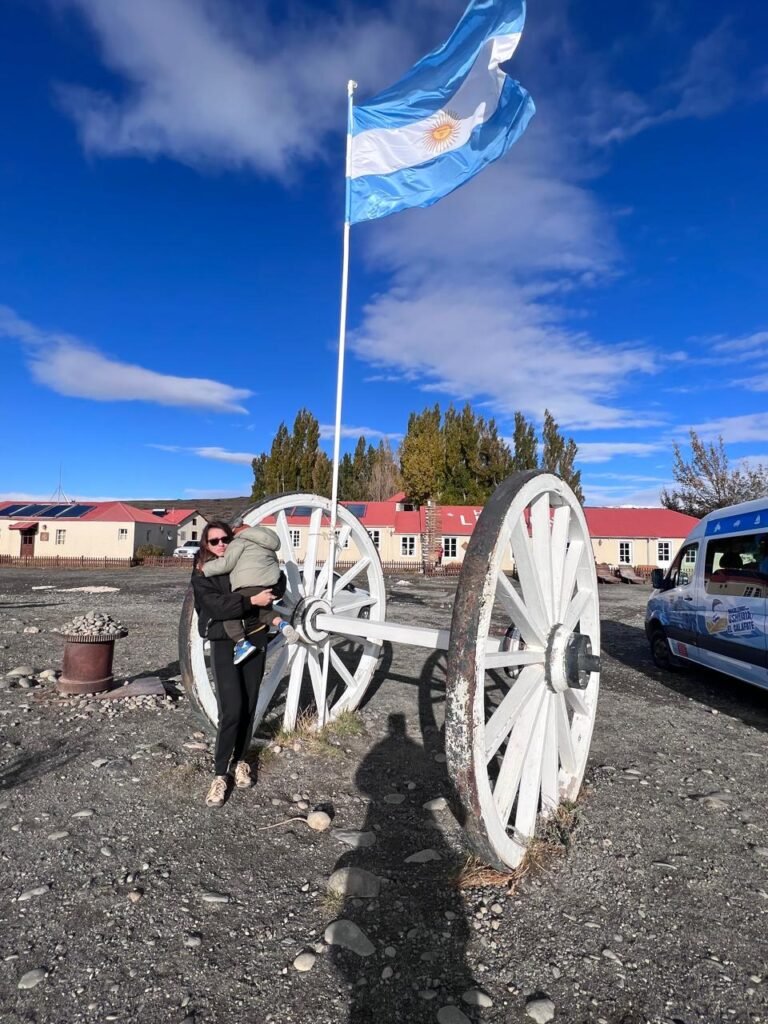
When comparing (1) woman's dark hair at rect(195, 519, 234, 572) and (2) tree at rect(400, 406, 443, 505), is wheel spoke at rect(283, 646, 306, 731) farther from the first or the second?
(2) tree at rect(400, 406, 443, 505)

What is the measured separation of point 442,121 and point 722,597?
6.13 metres

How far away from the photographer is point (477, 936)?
264cm

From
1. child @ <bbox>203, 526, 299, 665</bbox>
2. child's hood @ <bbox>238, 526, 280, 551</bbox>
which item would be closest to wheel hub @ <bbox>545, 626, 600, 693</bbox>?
child @ <bbox>203, 526, 299, 665</bbox>

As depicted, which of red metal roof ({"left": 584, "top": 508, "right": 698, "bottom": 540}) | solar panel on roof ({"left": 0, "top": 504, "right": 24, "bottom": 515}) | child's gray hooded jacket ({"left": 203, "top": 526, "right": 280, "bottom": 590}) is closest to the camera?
child's gray hooded jacket ({"left": 203, "top": 526, "right": 280, "bottom": 590})

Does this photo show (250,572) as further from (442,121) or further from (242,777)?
(442,121)

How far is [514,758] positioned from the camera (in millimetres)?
2998

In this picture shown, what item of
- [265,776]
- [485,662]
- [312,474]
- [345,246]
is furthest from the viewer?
[312,474]

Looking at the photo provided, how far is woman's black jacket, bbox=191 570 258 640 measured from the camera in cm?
371

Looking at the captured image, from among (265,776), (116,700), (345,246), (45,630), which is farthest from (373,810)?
(45,630)

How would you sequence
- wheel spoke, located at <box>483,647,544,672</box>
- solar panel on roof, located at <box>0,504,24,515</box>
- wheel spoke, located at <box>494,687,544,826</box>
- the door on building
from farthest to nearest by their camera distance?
1. solar panel on roof, located at <box>0,504,24,515</box>
2. the door on building
3. wheel spoke, located at <box>494,687,544,826</box>
4. wheel spoke, located at <box>483,647,544,672</box>

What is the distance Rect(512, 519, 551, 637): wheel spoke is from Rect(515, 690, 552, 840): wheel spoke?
45 cm

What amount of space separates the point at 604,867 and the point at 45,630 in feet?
34.1

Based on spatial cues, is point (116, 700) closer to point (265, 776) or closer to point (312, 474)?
point (265, 776)

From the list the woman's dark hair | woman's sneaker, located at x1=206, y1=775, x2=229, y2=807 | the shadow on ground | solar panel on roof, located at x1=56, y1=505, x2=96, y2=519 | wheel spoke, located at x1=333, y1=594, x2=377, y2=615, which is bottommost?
the shadow on ground
